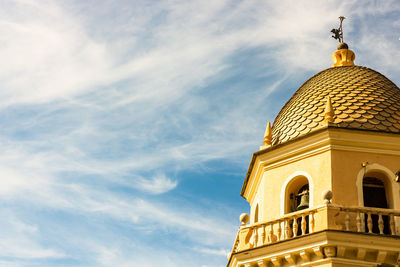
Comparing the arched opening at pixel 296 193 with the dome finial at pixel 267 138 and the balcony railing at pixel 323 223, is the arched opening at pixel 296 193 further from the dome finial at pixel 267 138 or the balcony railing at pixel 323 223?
the dome finial at pixel 267 138

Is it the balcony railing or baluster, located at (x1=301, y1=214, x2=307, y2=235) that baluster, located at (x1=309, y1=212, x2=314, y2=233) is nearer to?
the balcony railing

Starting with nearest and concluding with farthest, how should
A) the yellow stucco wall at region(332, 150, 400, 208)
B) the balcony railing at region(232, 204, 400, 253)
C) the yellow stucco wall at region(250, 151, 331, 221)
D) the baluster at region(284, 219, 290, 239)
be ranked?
the balcony railing at region(232, 204, 400, 253)
the baluster at region(284, 219, 290, 239)
the yellow stucco wall at region(332, 150, 400, 208)
the yellow stucco wall at region(250, 151, 331, 221)

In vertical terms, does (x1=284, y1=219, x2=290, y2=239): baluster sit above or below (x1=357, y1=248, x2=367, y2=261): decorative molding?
above

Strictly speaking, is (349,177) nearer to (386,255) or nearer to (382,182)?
(382,182)

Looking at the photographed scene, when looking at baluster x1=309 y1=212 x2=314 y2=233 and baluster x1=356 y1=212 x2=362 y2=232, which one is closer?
baluster x1=356 y1=212 x2=362 y2=232

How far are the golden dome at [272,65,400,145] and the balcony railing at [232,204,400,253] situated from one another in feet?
9.17

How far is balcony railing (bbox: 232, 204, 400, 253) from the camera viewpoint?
528 inches

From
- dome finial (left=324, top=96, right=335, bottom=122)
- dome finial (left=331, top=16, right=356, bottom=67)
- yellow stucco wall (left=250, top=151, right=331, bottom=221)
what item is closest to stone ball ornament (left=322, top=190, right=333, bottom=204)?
yellow stucco wall (left=250, top=151, right=331, bottom=221)

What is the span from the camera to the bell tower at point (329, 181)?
13.2 meters

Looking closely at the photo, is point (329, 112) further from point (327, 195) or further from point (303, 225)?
point (303, 225)

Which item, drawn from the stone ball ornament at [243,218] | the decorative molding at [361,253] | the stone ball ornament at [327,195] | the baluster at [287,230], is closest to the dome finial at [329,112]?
the stone ball ornament at [327,195]

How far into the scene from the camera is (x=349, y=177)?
587 inches

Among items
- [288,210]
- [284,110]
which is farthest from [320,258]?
[284,110]

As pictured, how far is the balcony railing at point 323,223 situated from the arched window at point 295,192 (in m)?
1.06
